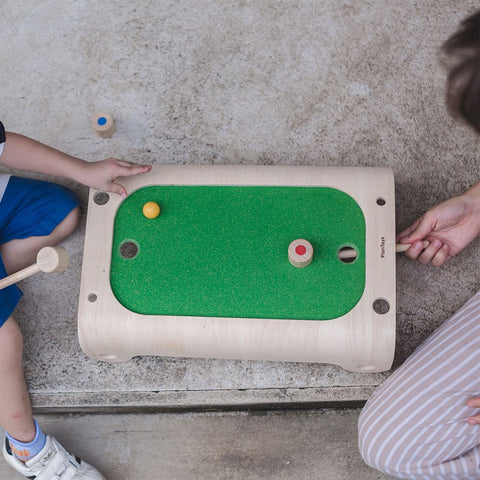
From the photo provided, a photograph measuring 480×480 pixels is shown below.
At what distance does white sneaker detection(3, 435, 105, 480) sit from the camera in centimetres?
122

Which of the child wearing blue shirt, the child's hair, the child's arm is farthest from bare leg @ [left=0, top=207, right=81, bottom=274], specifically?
the child's hair

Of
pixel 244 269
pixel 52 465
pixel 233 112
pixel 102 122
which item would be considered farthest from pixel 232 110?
pixel 52 465

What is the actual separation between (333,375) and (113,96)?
96 cm

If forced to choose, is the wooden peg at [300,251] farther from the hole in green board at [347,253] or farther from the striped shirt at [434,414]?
the striped shirt at [434,414]

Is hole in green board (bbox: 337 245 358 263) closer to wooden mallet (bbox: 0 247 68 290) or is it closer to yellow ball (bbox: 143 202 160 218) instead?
yellow ball (bbox: 143 202 160 218)

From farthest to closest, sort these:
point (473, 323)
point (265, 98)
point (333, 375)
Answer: point (265, 98) < point (333, 375) < point (473, 323)

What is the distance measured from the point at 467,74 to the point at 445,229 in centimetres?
48

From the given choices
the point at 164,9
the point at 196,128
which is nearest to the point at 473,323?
the point at 196,128

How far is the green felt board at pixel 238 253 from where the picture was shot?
109cm

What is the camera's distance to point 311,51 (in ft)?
5.05

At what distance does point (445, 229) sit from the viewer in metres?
1.25

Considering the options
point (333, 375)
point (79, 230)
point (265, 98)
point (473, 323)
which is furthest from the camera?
point (265, 98)

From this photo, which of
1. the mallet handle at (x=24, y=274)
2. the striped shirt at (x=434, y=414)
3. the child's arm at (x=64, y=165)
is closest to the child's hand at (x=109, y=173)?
the child's arm at (x=64, y=165)

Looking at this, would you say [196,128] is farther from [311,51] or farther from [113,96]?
[311,51]
